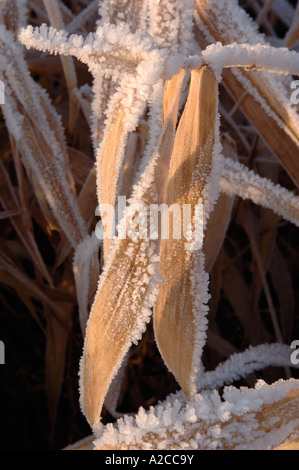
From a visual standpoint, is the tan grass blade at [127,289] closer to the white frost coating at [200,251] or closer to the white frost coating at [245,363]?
the white frost coating at [200,251]

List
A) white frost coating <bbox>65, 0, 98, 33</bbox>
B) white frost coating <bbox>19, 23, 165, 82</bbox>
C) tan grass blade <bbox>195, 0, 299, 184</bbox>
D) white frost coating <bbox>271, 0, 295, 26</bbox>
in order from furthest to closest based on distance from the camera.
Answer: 1. white frost coating <bbox>271, 0, 295, 26</bbox>
2. white frost coating <bbox>65, 0, 98, 33</bbox>
3. tan grass blade <bbox>195, 0, 299, 184</bbox>
4. white frost coating <bbox>19, 23, 165, 82</bbox>

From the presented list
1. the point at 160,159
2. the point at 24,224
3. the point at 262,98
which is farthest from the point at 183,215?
the point at 24,224

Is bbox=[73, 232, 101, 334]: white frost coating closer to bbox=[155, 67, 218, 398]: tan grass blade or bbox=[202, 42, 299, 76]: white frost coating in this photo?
bbox=[155, 67, 218, 398]: tan grass blade

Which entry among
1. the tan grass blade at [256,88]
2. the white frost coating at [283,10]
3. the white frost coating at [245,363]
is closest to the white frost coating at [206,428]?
the white frost coating at [245,363]

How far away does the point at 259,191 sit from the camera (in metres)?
0.56

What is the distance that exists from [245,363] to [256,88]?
0.34 metres

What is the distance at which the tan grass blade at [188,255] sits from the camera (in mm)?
437

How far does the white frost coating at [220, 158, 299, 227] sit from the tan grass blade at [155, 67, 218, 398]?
4.8 inches

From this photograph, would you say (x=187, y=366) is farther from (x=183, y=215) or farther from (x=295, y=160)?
(x=295, y=160)

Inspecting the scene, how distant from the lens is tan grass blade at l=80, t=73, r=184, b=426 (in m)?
0.43

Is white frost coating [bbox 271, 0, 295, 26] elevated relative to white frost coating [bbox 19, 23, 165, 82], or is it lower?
elevated

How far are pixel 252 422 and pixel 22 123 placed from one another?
0.44 meters

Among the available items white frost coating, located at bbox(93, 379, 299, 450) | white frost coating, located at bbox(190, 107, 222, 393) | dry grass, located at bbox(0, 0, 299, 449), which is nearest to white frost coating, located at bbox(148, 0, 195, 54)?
dry grass, located at bbox(0, 0, 299, 449)

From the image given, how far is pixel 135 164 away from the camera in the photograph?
57 centimetres
